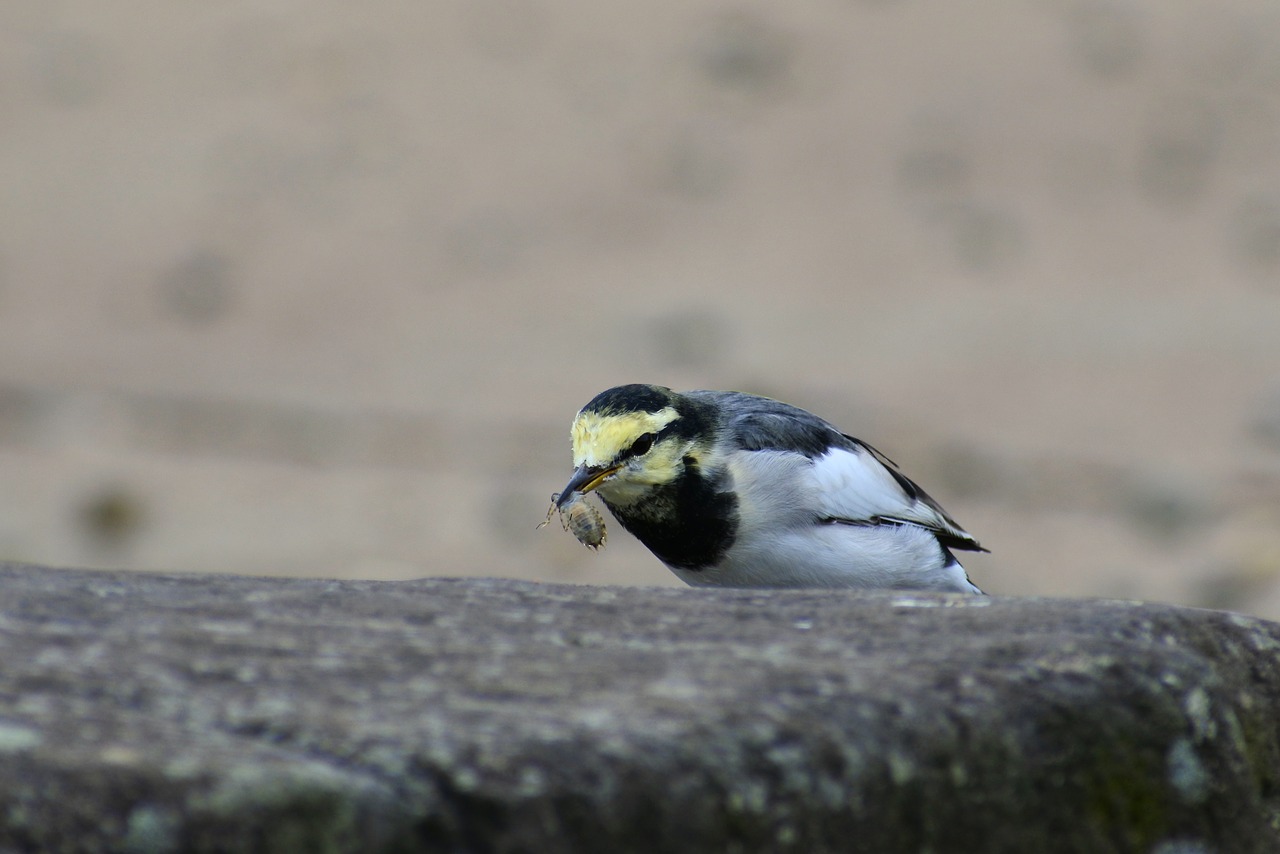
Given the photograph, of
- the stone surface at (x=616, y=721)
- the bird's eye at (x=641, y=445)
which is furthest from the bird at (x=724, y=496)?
the stone surface at (x=616, y=721)

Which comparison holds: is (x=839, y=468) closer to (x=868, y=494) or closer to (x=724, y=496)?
(x=868, y=494)

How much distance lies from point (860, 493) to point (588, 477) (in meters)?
1.01

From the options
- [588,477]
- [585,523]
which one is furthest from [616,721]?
[585,523]

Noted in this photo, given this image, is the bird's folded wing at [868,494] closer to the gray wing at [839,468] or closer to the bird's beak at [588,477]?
the gray wing at [839,468]

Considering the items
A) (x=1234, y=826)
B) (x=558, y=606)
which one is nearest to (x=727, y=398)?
(x=558, y=606)

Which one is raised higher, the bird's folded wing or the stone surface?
the bird's folded wing

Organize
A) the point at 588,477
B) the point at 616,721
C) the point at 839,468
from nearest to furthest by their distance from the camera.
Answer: the point at 616,721 → the point at 588,477 → the point at 839,468

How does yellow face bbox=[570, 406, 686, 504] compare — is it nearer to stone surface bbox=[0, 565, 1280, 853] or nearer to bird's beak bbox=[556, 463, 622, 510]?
bird's beak bbox=[556, 463, 622, 510]

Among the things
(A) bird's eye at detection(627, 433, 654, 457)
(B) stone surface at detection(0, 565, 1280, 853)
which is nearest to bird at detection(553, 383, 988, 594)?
(A) bird's eye at detection(627, 433, 654, 457)

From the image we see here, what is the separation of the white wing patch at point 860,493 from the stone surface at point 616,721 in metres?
1.91

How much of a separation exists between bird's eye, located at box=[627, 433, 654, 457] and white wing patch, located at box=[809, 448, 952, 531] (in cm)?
57

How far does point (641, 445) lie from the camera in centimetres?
532

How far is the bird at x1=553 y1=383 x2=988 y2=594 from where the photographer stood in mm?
5293

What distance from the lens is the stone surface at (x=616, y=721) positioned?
7.79 ft
